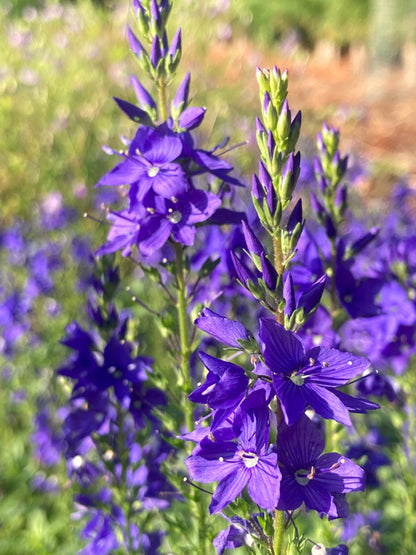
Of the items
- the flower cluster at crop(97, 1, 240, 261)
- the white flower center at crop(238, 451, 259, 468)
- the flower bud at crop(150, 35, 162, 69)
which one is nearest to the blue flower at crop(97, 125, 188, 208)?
the flower cluster at crop(97, 1, 240, 261)

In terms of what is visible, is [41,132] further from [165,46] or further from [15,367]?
[165,46]

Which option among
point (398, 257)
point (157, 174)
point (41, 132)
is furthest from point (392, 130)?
point (157, 174)

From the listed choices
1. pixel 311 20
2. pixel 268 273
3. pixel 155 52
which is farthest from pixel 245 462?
pixel 311 20

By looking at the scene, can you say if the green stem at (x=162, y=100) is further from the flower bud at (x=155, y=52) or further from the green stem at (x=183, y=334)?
the green stem at (x=183, y=334)

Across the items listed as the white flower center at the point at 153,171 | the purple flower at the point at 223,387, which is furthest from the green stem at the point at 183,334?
the purple flower at the point at 223,387

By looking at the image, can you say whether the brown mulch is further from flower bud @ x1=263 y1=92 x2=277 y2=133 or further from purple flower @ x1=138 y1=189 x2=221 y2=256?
flower bud @ x1=263 y1=92 x2=277 y2=133

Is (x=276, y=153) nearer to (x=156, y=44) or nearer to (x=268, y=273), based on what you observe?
(x=268, y=273)

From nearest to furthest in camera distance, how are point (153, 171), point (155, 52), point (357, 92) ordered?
point (153, 171), point (155, 52), point (357, 92)

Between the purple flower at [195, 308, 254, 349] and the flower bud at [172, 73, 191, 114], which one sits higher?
the flower bud at [172, 73, 191, 114]
